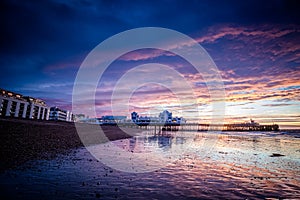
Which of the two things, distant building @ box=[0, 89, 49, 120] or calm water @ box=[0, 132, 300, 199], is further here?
distant building @ box=[0, 89, 49, 120]

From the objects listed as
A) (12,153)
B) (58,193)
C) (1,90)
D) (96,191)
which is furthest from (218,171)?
(1,90)

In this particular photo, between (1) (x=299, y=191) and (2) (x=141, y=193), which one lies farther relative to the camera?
(1) (x=299, y=191)

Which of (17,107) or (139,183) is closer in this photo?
(139,183)

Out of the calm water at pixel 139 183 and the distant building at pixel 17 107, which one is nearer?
the calm water at pixel 139 183

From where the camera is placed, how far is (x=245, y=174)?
1217 centimetres

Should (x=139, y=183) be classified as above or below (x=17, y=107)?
below

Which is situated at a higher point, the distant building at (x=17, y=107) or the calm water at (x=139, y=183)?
the distant building at (x=17, y=107)

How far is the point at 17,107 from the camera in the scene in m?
103

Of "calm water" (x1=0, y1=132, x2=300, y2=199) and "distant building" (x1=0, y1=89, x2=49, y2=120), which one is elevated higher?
"distant building" (x1=0, y1=89, x2=49, y2=120)

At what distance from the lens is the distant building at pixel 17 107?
311ft

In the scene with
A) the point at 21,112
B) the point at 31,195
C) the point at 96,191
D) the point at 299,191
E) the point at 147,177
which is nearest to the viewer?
the point at 31,195

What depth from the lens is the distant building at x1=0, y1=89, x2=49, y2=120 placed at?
94875 mm

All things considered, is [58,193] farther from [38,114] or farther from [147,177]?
[38,114]

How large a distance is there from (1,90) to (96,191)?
127 meters
